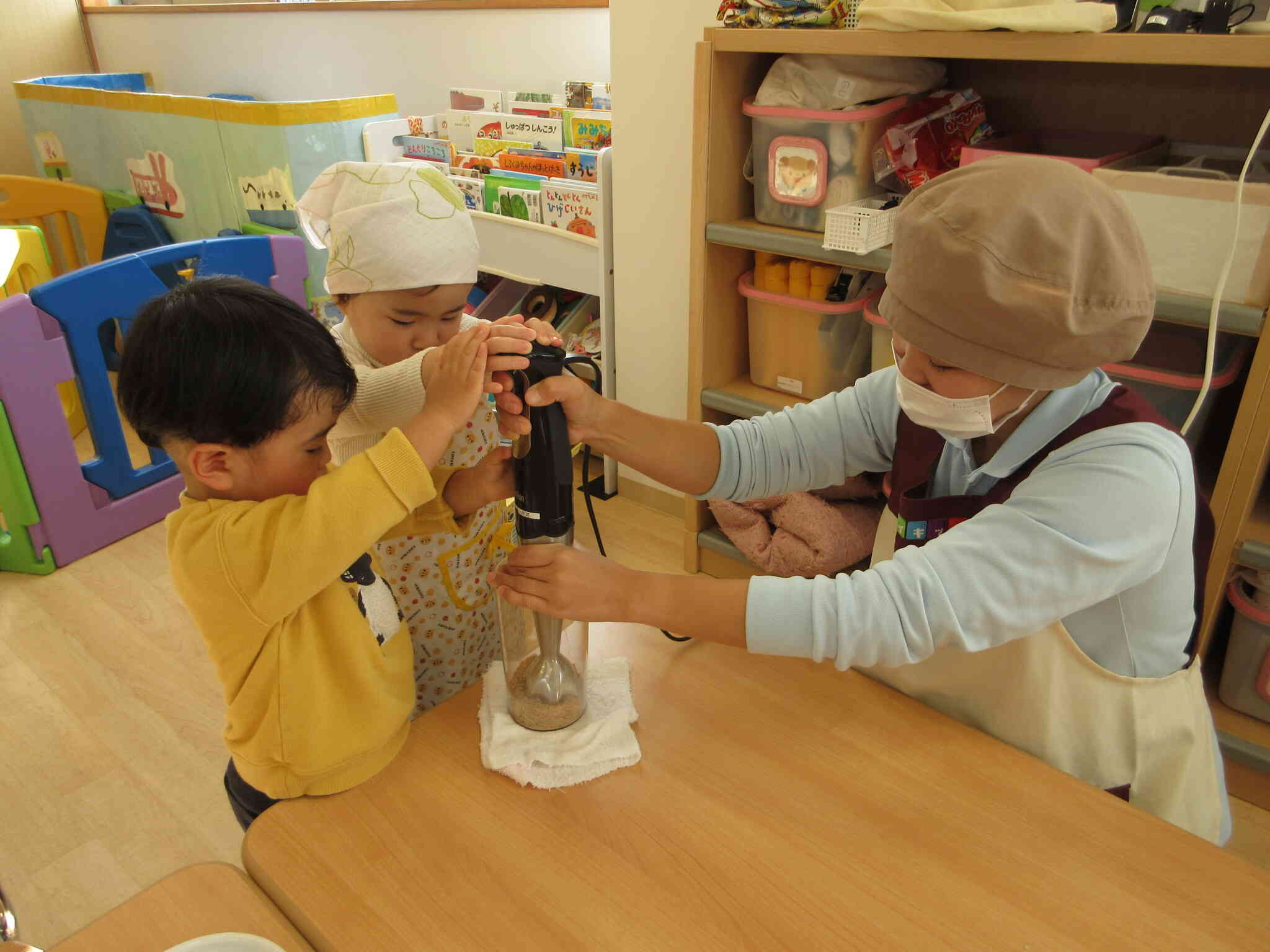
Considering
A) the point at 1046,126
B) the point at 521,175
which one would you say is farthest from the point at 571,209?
the point at 1046,126

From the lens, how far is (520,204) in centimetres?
235

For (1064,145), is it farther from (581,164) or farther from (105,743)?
(105,743)

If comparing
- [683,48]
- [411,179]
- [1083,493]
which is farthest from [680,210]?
[1083,493]

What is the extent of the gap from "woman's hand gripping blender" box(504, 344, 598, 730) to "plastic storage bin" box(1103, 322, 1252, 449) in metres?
0.98

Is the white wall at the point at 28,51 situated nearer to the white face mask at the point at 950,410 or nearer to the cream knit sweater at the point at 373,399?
the cream knit sweater at the point at 373,399

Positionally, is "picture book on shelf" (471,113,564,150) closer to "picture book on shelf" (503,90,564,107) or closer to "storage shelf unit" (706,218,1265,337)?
"picture book on shelf" (503,90,564,107)

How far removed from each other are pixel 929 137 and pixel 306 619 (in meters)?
1.42

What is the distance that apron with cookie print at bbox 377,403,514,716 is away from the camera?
3.72 feet

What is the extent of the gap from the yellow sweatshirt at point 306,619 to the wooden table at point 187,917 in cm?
11

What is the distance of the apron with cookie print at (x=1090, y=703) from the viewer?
812 millimetres

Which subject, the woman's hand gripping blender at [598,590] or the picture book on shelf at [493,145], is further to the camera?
the picture book on shelf at [493,145]

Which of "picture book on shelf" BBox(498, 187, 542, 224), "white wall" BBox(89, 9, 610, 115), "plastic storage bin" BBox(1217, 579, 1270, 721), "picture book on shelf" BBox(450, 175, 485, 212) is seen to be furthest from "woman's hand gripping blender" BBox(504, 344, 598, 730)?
"white wall" BBox(89, 9, 610, 115)

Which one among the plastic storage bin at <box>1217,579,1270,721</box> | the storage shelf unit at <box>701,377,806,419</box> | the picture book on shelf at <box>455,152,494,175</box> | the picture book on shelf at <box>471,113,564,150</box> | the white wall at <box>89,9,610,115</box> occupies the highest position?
the white wall at <box>89,9,610,115</box>

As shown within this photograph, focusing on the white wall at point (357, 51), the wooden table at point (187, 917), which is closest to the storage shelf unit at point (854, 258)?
the white wall at point (357, 51)
